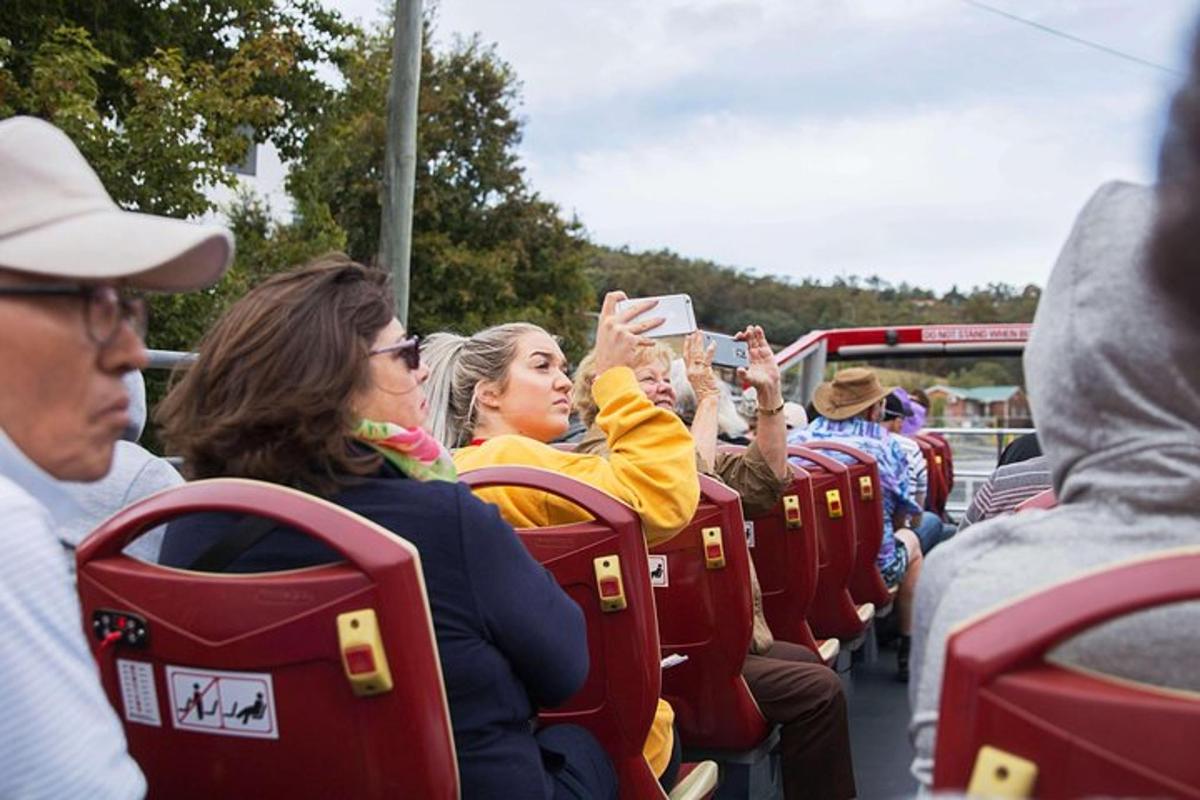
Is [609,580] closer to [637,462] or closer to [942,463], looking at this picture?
[637,462]

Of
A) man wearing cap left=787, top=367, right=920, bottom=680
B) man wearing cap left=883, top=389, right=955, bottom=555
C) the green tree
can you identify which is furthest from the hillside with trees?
man wearing cap left=787, top=367, right=920, bottom=680

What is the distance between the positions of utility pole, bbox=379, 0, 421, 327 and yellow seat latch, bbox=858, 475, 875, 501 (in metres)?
2.79

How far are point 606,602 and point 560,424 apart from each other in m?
0.90

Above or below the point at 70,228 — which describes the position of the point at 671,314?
below

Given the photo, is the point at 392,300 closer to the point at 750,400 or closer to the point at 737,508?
the point at 737,508

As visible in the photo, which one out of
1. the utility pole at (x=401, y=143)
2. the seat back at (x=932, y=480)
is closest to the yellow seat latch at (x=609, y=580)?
the utility pole at (x=401, y=143)

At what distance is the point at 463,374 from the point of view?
328cm

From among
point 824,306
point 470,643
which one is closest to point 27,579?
point 470,643

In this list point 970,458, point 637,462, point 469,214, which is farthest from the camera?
point 469,214

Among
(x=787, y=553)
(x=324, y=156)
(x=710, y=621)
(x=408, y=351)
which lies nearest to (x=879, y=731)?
(x=787, y=553)

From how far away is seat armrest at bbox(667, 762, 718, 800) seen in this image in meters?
2.86

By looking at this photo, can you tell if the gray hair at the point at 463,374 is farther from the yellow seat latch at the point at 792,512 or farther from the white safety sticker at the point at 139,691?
the white safety sticker at the point at 139,691

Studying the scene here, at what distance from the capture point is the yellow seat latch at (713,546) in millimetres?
3154

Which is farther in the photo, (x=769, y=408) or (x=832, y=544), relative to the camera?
(x=832, y=544)
